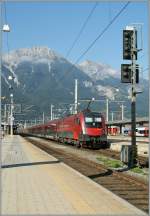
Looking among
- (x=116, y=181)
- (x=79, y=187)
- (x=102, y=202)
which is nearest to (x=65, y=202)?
(x=102, y=202)

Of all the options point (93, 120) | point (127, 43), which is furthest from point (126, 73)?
point (93, 120)

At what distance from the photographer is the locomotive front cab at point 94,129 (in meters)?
40.4

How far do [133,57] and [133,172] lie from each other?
4.85 m

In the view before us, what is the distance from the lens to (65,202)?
34.8 feet

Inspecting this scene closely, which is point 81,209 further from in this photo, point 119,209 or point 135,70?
point 135,70

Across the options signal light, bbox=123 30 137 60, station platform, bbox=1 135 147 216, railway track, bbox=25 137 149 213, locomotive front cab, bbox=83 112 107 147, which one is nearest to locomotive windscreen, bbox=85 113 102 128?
locomotive front cab, bbox=83 112 107 147

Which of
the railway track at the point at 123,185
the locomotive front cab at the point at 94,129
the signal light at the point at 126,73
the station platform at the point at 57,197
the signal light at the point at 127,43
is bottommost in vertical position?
the railway track at the point at 123,185

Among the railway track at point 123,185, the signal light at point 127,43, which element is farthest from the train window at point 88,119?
the signal light at point 127,43

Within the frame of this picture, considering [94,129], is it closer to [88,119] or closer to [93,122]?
[93,122]

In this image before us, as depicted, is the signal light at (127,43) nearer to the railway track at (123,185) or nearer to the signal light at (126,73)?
the signal light at (126,73)

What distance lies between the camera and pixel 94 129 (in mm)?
40750

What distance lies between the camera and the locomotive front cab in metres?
40.4

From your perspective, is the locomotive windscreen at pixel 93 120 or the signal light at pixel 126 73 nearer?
the signal light at pixel 126 73

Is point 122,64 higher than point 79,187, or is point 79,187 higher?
point 122,64
